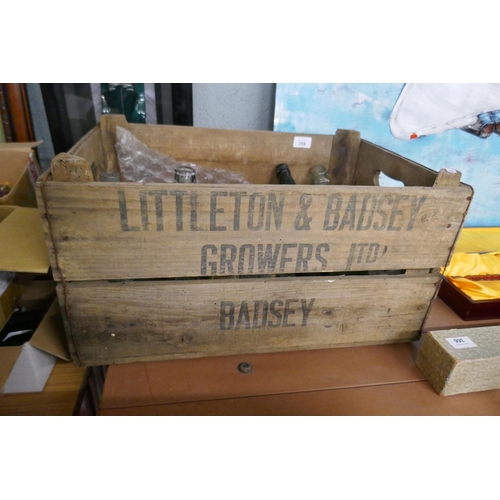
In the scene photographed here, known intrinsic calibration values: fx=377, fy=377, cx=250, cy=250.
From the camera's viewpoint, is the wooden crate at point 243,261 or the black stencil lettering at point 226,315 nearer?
the wooden crate at point 243,261

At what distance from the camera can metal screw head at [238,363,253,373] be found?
0.87 m

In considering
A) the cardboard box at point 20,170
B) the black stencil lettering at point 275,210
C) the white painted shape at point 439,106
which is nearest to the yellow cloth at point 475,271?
the white painted shape at point 439,106

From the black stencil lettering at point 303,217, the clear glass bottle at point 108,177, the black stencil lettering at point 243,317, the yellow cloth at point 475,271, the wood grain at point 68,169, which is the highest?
the wood grain at point 68,169

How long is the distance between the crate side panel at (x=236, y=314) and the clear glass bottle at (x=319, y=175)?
1.51 ft

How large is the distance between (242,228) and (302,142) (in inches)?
25.0

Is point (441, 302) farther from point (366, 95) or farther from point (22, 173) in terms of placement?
point (22, 173)

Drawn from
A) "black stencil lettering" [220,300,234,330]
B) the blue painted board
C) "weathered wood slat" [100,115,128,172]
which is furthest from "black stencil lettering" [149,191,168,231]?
the blue painted board

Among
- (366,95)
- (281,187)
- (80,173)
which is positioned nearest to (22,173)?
(80,173)

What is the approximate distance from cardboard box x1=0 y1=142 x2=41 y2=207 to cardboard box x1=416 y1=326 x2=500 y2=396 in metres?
1.25

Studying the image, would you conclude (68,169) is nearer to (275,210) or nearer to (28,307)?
(275,210)

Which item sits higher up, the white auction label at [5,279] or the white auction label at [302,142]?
the white auction label at [302,142]

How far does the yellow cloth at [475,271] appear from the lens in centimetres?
121

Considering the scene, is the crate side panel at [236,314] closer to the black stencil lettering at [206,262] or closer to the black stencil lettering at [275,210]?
the black stencil lettering at [206,262]

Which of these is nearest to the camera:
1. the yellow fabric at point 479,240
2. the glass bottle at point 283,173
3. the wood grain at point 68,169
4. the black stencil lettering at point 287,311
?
the wood grain at point 68,169
